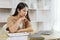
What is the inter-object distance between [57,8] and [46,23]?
0.58m

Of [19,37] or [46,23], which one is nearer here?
[19,37]

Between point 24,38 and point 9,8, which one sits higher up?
point 9,8

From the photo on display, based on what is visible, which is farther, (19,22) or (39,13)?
(39,13)

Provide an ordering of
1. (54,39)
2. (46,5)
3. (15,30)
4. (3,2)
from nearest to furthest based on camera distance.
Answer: (54,39) → (15,30) → (3,2) → (46,5)

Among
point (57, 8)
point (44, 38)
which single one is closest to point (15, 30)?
point (44, 38)

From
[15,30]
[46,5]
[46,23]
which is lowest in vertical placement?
[46,23]

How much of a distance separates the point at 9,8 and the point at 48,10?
1.16m

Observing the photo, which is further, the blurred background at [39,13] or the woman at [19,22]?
the blurred background at [39,13]

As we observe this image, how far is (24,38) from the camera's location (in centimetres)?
149

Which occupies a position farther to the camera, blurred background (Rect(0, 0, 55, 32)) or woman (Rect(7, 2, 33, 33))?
blurred background (Rect(0, 0, 55, 32))

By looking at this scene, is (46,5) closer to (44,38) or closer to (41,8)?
(41,8)

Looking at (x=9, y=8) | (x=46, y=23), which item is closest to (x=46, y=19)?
(x=46, y=23)

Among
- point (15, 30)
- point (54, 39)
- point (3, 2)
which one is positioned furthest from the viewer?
point (3, 2)

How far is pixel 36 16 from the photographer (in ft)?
13.7
